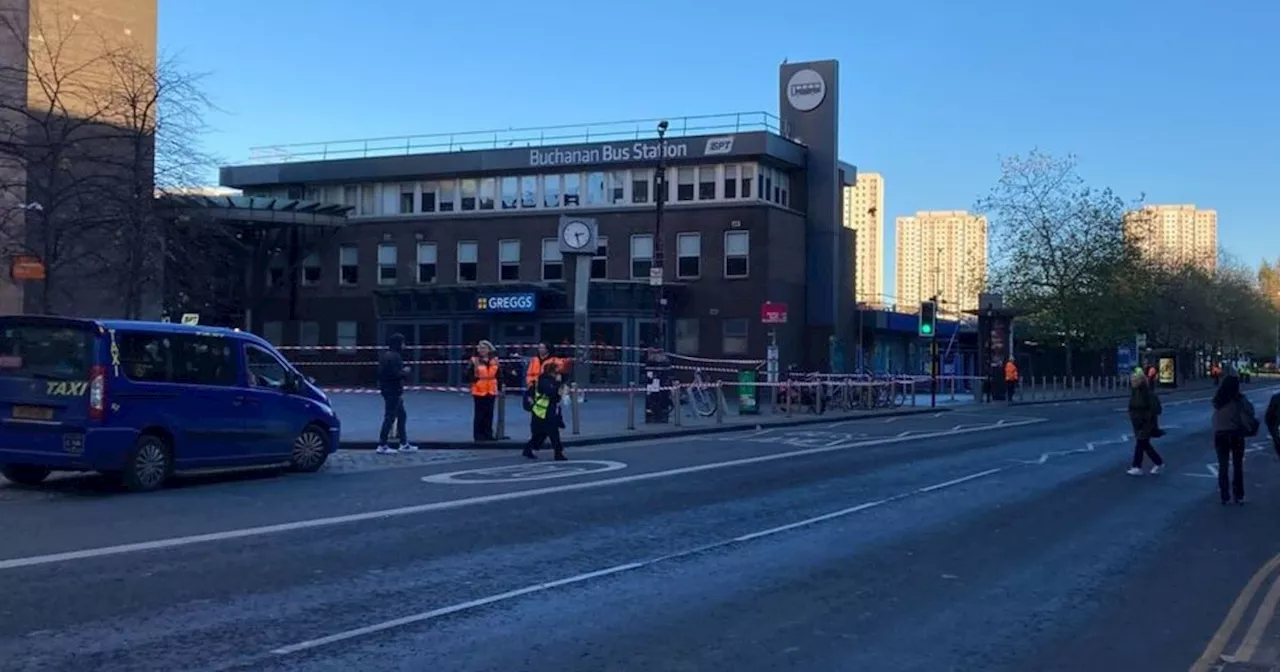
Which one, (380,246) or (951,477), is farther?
(380,246)

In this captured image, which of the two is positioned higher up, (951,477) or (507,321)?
(507,321)

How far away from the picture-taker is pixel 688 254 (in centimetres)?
4531

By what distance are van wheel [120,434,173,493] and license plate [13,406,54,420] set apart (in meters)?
0.95

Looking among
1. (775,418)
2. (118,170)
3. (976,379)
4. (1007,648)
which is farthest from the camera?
(976,379)

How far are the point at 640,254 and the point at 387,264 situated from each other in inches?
444

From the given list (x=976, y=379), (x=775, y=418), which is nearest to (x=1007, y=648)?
(x=775, y=418)

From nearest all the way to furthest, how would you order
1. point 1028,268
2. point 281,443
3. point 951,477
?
point 281,443
point 951,477
point 1028,268

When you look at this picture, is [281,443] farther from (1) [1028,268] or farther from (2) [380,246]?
(1) [1028,268]

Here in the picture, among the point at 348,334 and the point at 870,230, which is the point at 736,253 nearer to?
the point at 348,334

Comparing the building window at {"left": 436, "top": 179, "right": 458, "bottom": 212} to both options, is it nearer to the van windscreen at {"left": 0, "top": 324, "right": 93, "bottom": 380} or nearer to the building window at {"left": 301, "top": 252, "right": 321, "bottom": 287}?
the building window at {"left": 301, "top": 252, "right": 321, "bottom": 287}

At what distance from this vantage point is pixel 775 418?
29.3 m

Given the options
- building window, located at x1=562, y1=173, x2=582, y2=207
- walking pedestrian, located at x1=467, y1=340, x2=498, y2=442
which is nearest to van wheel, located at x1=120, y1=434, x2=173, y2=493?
walking pedestrian, located at x1=467, y1=340, x2=498, y2=442

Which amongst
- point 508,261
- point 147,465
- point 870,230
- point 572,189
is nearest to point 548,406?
point 147,465

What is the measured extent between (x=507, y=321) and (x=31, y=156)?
27.3 meters
